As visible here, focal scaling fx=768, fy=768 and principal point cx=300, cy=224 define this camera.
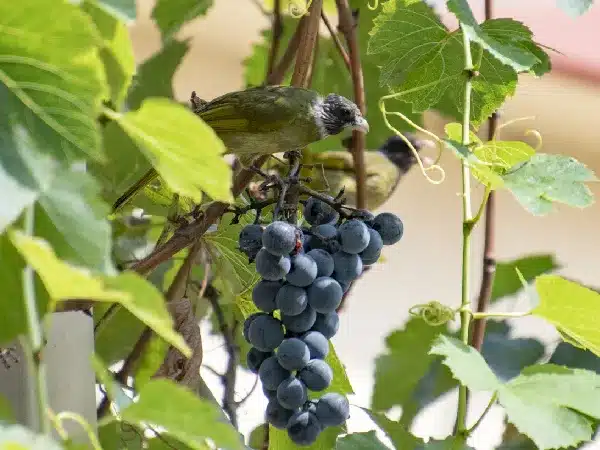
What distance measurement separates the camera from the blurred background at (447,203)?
1430 mm

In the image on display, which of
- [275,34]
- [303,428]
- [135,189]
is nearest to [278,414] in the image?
[303,428]

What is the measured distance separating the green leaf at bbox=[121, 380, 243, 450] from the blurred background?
1.16m

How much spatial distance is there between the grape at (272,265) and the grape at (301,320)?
0.02m

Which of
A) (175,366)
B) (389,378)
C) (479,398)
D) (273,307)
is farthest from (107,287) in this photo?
(479,398)

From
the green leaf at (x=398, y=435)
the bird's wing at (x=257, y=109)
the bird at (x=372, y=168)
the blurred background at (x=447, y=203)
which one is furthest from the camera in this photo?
the blurred background at (x=447, y=203)

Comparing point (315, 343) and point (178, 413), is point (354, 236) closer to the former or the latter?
point (315, 343)

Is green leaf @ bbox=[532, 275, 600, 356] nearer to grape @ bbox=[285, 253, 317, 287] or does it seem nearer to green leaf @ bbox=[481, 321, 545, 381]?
grape @ bbox=[285, 253, 317, 287]

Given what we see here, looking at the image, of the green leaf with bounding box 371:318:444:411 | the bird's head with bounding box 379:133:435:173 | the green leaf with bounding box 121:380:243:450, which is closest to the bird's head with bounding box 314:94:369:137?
the green leaf with bounding box 371:318:444:411

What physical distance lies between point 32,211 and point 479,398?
121 centimetres

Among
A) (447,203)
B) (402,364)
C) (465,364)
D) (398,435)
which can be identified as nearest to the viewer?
(465,364)

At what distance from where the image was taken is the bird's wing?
1.96ft

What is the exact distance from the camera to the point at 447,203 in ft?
5.43

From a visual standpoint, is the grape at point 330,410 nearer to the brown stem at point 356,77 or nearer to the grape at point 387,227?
the grape at point 387,227

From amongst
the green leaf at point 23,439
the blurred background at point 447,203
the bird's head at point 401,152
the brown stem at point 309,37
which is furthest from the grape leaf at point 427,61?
the blurred background at point 447,203
